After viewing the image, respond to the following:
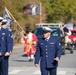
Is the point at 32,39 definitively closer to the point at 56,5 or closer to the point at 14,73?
the point at 14,73

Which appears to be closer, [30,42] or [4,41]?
[4,41]

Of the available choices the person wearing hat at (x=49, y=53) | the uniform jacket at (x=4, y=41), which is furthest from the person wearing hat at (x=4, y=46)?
the person wearing hat at (x=49, y=53)

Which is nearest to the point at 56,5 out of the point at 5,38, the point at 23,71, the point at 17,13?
the point at 17,13

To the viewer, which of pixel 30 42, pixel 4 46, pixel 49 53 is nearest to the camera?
pixel 49 53

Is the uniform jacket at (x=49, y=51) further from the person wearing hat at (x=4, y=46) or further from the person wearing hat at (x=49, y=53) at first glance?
the person wearing hat at (x=4, y=46)

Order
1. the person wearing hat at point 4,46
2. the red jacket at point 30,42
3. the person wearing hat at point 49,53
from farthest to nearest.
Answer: the red jacket at point 30,42, the person wearing hat at point 4,46, the person wearing hat at point 49,53

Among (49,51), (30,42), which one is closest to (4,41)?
(49,51)

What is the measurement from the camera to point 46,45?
1279 cm

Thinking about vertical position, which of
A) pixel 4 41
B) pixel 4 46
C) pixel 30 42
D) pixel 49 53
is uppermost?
pixel 4 41

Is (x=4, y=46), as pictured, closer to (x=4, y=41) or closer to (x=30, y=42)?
(x=4, y=41)

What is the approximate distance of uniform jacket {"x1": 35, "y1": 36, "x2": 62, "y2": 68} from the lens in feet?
42.0

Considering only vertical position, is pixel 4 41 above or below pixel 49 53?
above

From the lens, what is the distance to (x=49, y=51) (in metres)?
12.8

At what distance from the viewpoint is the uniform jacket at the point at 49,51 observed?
12798mm
